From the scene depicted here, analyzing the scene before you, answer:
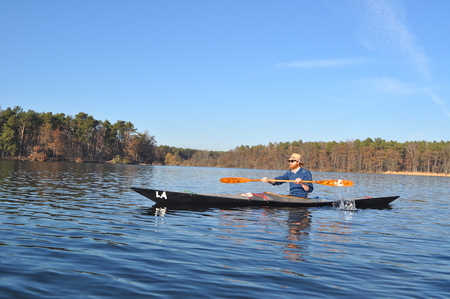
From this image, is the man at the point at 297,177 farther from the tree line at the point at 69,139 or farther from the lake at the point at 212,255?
the tree line at the point at 69,139

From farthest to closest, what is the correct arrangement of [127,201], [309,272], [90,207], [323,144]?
[323,144] → [127,201] → [90,207] → [309,272]

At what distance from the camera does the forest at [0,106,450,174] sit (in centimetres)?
7900

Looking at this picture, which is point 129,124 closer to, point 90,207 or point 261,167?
point 261,167

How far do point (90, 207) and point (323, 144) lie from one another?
429 ft

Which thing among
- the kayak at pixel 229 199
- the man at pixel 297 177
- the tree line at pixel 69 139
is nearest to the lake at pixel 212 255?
the kayak at pixel 229 199

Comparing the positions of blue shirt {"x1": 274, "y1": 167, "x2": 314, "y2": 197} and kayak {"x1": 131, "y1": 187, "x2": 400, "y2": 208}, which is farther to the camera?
blue shirt {"x1": 274, "y1": 167, "x2": 314, "y2": 197}

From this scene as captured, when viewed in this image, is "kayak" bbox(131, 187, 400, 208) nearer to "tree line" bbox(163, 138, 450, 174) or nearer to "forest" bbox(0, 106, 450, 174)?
"forest" bbox(0, 106, 450, 174)

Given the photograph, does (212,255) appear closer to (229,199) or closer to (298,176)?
(229,199)

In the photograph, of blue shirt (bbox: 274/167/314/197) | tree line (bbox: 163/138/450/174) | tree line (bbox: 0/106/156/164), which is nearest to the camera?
blue shirt (bbox: 274/167/314/197)

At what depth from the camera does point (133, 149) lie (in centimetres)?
10319

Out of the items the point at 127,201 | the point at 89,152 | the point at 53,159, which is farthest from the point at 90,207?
the point at 89,152

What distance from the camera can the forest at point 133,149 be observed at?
259 feet

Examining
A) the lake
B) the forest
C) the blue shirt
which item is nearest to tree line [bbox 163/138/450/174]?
the forest

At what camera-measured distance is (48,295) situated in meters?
4.00
